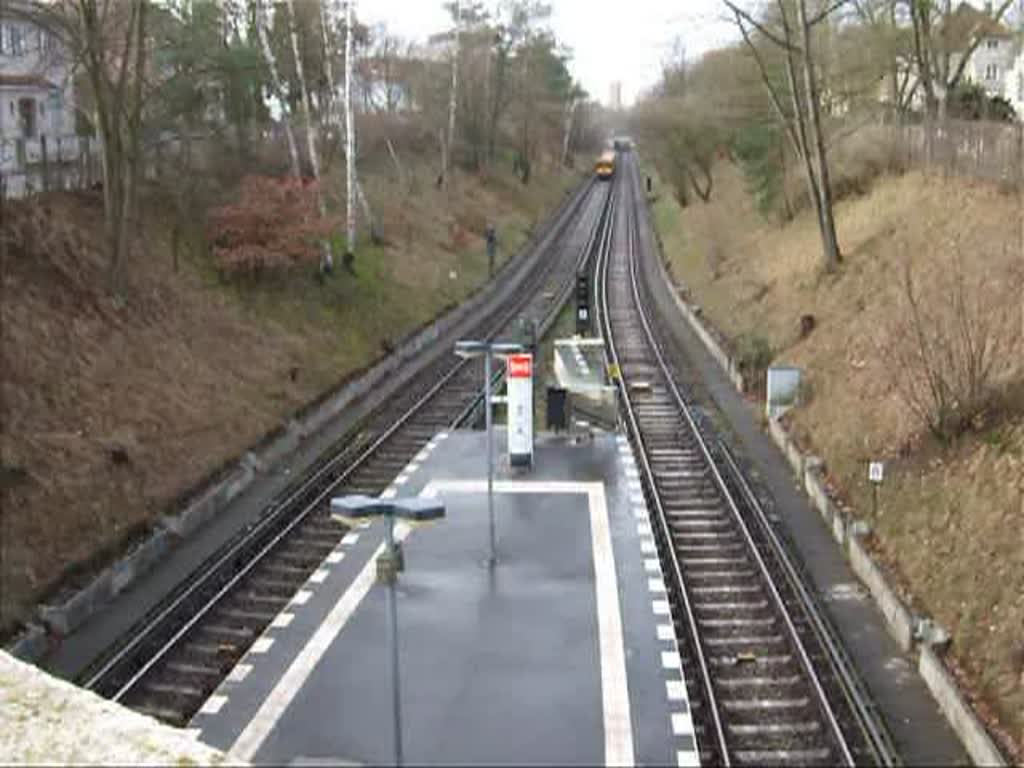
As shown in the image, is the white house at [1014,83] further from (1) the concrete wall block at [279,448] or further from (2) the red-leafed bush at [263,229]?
(1) the concrete wall block at [279,448]

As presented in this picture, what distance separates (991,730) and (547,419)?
1441cm

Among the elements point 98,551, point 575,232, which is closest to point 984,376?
point 98,551

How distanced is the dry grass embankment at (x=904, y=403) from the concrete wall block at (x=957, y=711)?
449 mm

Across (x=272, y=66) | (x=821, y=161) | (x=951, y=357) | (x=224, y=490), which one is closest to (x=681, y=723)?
(x=951, y=357)

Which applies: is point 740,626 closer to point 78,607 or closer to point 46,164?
point 78,607

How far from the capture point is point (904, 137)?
37531mm

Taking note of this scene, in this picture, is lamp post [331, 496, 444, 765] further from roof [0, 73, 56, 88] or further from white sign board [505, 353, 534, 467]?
roof [0, 73, 56, 88]

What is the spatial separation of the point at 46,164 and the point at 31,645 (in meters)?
16.8

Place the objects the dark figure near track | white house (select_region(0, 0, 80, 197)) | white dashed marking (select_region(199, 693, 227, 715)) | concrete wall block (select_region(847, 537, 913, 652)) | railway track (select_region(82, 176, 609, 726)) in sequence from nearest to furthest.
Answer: white dashed marking (select_region(199, 693, 227, 715)) → railway track (select_region(82, 176, 609, 726)) → concrete wall block (select_region(847, 537, 913, 652)) → white house (select_region(0, 0, 80, 197)) → the dark figure near track

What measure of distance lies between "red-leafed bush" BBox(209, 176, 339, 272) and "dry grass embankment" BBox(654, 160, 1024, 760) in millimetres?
12103

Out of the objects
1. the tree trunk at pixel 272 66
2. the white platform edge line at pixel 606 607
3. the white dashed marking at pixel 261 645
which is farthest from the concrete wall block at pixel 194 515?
the tree trunk at pixel 272 66

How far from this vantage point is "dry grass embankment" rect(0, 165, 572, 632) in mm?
19609

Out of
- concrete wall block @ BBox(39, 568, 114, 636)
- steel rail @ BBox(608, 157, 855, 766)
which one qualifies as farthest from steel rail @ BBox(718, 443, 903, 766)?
concrete wall block @ BBox(39, 568, 114, 636)

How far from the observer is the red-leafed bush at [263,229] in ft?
107
